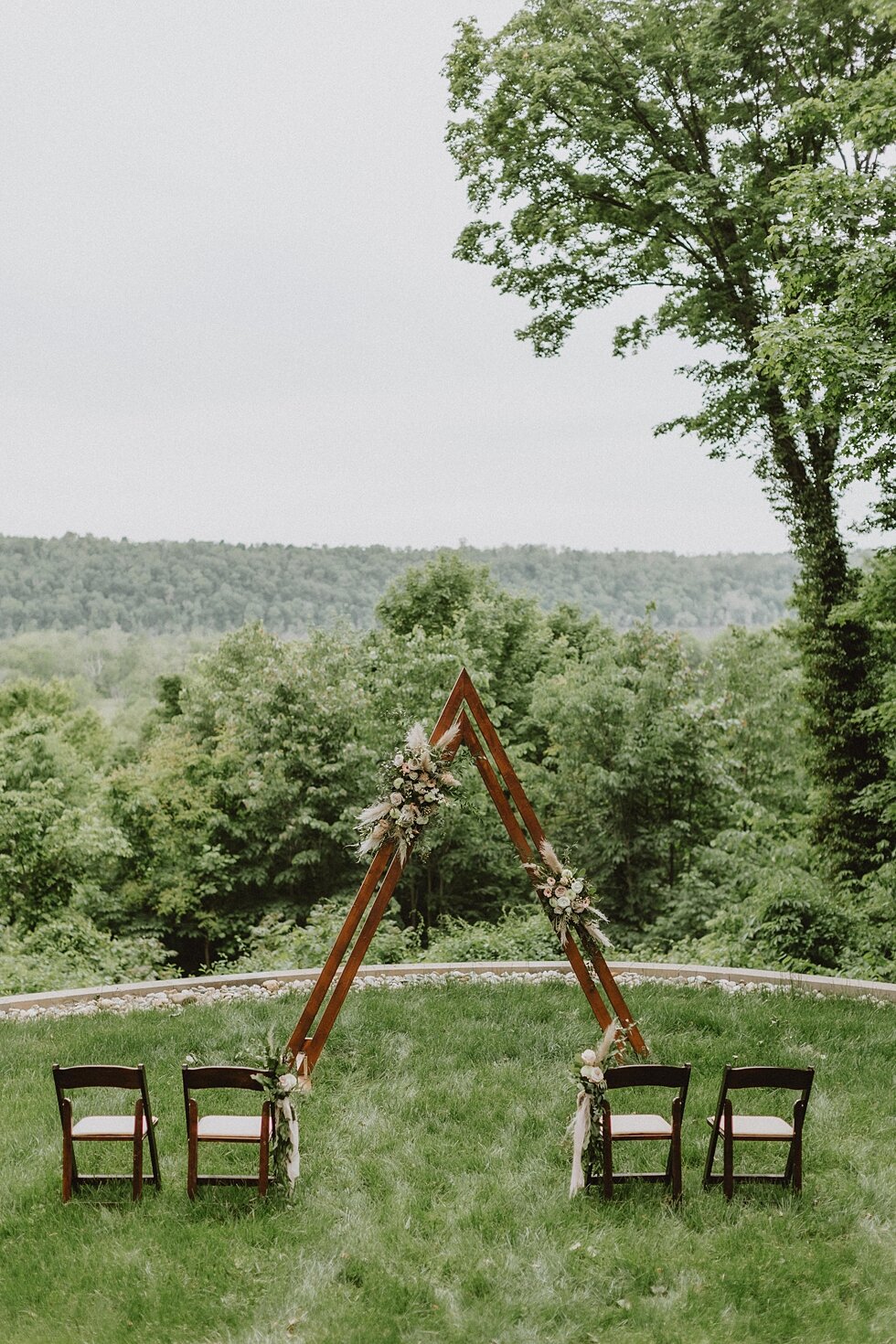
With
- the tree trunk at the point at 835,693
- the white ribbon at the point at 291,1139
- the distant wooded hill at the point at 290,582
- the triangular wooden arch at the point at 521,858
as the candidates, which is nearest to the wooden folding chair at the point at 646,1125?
the triangular wooden arch at the point at 521,858

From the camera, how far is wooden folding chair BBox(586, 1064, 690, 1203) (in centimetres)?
609

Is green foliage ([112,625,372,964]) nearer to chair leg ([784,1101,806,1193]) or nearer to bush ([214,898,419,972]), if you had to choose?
bush ([214,898,419,972])

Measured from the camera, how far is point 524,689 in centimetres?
3111

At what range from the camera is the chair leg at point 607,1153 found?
6188mm

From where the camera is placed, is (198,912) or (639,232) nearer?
(639,232)

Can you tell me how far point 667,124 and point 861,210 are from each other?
624 cm

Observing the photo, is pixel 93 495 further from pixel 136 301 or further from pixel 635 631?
pixel 635 631

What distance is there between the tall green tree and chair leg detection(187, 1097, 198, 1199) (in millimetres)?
10995

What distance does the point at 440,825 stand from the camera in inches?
843

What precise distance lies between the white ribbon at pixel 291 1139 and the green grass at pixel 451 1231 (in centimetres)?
14

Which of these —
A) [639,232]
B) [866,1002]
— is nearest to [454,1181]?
[866,1002]

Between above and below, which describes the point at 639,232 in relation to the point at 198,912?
above

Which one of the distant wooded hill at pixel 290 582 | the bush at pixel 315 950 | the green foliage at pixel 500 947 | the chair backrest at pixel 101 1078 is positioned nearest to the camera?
the chair backrest at pixel 101 1078

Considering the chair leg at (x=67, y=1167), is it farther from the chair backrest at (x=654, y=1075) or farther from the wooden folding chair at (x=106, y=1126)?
the chair backrest at (x=654, y=1075)
